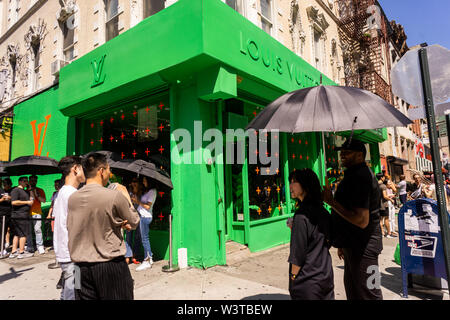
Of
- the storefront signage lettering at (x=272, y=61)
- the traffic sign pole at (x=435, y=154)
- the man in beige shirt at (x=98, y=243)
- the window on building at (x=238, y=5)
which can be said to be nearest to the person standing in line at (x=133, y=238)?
the man in beige shirt at (x=98, y=243)

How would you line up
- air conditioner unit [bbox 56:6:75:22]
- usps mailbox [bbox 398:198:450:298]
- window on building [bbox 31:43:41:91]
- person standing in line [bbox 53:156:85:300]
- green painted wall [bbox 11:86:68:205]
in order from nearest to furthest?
person standing in line [bbox 53:156:85:300] → usps mailbox [bbox 398:198:450:298] → green painted wall [bbox 11:86:68:205] → air conditioner unit [bbox 56:6:75:22] → window on building [bbox 31:43:41:91]

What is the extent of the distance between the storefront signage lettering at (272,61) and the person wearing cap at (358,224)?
384 centimetres

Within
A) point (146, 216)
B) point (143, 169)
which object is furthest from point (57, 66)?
point (146, 216)

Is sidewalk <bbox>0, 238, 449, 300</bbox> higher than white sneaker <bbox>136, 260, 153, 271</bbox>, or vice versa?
white sneaker <bbox>136, 260, 153, 271</bbox>

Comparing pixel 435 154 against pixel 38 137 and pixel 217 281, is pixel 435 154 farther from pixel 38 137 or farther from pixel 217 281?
pixel 38 137

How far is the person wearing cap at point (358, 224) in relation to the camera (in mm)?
2545

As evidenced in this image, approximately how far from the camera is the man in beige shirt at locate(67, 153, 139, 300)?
2328 mm

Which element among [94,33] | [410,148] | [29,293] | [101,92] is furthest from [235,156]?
[410,148]

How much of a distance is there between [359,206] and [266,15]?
7539mm

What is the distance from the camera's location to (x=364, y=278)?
257 centimetres

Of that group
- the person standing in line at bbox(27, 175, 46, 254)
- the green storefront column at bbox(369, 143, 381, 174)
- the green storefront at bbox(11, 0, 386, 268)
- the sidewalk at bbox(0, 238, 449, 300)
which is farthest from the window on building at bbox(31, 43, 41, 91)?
the green storefront column at bbox(369, 143, 381, 174)

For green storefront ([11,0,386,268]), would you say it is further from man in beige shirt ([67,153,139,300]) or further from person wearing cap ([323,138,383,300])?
man in beige shirt ([67,153,139,300])

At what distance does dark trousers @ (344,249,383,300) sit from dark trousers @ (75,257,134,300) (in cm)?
214

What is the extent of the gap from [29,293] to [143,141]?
3.97 m
